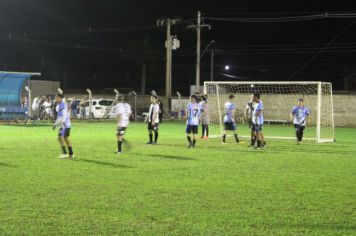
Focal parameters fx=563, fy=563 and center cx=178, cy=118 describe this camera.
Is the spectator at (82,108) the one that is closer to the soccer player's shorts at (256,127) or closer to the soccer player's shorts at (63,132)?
the soccer player's shorts at (256,127)

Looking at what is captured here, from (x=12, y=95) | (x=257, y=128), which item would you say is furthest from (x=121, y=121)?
(x=12, y=95)

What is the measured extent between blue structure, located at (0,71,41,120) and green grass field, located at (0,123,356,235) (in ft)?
55.6

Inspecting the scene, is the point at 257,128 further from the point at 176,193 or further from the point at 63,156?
the point at 176,193

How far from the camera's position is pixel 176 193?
31.9 ft

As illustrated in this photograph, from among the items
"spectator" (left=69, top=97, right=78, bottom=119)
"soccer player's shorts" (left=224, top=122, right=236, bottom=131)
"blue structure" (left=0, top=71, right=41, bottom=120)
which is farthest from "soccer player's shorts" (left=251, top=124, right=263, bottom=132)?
"spectator" (left=69, top=97, right=78, bottom=119)

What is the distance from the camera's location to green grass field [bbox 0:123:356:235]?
7.32 m

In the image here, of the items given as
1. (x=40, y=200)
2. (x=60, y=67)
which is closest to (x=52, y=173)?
(x=40, y=200)

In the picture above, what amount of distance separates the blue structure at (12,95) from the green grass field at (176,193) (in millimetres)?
16935

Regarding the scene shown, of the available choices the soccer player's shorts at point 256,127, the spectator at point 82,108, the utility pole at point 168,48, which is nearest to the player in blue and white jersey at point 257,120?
the soccer player's shorts at point 256,127

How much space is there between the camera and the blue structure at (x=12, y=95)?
109ft

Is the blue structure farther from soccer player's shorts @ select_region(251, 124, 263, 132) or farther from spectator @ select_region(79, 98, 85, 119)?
soccer player's shorts @ select_region(251, 124, 263, 132)

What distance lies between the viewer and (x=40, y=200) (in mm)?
8891

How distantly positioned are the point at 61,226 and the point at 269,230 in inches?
104

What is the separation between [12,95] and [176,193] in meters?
27.5
